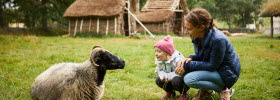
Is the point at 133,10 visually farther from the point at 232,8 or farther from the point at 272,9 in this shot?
the point at 232,8

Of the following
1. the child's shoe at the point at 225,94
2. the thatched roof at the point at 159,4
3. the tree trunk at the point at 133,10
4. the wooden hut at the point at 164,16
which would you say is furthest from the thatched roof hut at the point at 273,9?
the child's shoe at the point at 225,94

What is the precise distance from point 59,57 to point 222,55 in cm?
759

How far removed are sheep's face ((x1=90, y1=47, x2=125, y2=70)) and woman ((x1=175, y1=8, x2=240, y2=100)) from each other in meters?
1.13

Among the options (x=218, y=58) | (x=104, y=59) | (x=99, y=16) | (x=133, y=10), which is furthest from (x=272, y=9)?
(x=104, y=59)

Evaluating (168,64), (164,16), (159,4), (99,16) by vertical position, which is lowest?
(168,64)

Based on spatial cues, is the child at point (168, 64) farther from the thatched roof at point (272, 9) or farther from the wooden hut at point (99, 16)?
the thatched roof at point (272, 9)

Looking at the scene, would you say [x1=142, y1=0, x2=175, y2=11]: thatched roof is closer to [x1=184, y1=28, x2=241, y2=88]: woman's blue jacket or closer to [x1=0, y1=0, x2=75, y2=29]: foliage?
[x1=0, y1=0, x2=75, y2=29]: foliage

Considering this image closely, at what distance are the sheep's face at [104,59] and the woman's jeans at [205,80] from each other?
51.4 inches

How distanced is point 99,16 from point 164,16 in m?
8.87

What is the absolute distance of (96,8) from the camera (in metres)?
26.3

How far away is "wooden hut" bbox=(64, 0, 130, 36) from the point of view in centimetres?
2544

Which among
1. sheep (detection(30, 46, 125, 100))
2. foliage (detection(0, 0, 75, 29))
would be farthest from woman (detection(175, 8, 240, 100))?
foliage (detection(0, 0, 75, 29))

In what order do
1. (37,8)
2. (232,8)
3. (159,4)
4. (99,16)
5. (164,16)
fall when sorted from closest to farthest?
(99,16)
(164,16)
(37,8)
(159,4)
(232,8)

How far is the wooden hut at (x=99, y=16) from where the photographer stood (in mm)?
25438
